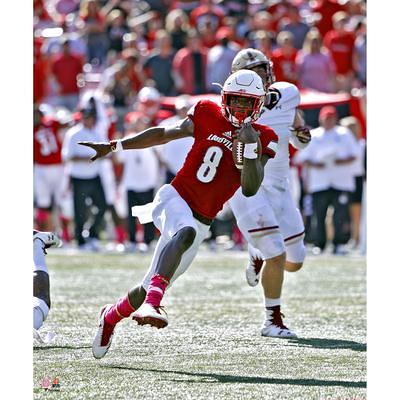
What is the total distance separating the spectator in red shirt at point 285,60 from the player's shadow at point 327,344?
822 centimetres

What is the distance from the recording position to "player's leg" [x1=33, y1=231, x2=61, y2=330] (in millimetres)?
6508

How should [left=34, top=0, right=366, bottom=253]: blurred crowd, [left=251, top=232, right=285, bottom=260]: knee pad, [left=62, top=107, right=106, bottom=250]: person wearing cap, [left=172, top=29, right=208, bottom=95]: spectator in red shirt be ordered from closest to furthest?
[left=251, top=232, right=285, bottom=260]: knee pad, [left=62, top=107, right=106, bottom=250]: person wearing cap, [left=34, top=0, right=366, bottom=253]: blurred crowd, [left=172, top=29, right=208, bottom=95]: spectator in red shirt

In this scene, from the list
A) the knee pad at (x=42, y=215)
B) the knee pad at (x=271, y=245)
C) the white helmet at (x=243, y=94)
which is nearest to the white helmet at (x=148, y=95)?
the knee pad at (x=42, y=215)

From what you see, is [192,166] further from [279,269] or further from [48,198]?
[48,198]

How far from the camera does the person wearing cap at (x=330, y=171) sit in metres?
13.9

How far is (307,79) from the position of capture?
51.2 feet

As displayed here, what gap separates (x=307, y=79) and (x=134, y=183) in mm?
2770

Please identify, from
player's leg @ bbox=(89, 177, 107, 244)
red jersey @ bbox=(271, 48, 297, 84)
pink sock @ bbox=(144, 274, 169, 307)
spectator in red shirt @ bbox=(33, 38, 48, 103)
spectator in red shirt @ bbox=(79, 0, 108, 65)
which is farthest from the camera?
spectator in red shirt @ bbox=(79, 0, 108, 65)

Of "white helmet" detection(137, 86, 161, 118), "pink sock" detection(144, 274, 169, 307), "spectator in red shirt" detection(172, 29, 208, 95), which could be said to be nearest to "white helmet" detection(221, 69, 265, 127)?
"pink sock" detection(144, 274, 169, 307)

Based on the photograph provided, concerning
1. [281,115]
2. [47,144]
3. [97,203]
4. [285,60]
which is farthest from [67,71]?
[281,115]

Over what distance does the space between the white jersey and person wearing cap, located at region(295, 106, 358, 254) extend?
6056 millimetres

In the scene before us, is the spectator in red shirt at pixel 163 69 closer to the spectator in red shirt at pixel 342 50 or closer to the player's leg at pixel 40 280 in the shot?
the spectator in red shirt at pixel 342 50

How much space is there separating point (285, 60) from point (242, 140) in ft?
31.0

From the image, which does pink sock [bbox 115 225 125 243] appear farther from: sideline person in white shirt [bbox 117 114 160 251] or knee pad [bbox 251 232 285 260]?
knee pad [bbox 251 232 285 260]
